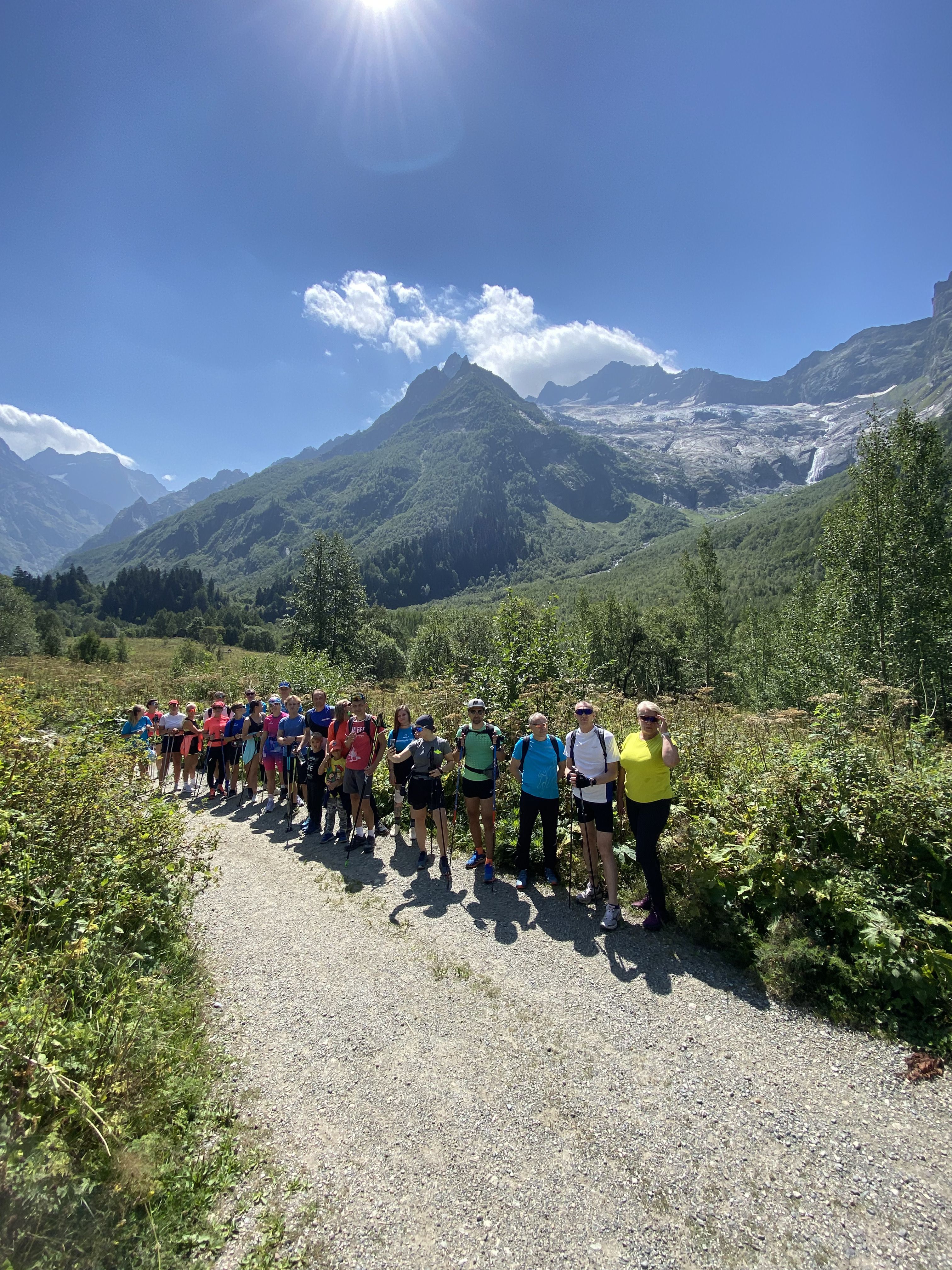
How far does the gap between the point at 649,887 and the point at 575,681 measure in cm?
527

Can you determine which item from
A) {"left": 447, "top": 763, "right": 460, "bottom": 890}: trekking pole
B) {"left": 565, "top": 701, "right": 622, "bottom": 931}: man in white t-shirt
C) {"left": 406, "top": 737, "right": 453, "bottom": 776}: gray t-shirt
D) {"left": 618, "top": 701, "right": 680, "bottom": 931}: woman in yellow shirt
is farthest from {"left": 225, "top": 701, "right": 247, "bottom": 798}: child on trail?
{"left": 618, "top": 701, "right": 680, "bottom": 931}: woman in yellow shirt

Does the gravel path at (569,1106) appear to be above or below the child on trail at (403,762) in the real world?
below

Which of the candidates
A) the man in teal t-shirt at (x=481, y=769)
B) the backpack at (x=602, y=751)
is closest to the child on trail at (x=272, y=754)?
the man in teal t-shirt at (x=481, y=769)

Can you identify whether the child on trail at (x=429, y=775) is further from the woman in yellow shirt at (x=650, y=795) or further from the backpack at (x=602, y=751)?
the woman in yellow shirt at (x=650, y=795)

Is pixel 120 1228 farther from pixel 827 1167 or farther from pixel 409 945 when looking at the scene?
pixel 827 1167

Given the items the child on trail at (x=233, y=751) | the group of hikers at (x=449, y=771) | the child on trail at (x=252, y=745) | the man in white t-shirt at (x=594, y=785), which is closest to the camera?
the group of hikers at (x=449, y=771)

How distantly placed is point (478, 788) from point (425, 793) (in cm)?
93

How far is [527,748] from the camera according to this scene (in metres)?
7.07

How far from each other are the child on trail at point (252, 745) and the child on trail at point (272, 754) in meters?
0.37

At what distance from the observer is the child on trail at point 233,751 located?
12.0m

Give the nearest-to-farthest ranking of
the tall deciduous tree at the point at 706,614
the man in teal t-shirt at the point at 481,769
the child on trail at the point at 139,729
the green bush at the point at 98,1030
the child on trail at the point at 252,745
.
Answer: the green bush at the point at 98,1030, the man in teal t-shirt at the point at 481,769, the child on trail at the point at 139,729, the child on trail at the point at 252,745, the tall deciduous tree at the point at 706,614

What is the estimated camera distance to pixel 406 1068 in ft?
13.9

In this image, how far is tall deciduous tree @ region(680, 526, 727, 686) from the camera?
1423 inches

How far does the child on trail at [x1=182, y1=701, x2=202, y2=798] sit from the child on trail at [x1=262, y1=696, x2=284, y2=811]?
229cm
